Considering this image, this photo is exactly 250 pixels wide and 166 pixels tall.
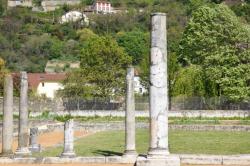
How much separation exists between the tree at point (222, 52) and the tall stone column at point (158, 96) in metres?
43.1

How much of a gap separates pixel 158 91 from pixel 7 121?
11.0 metres

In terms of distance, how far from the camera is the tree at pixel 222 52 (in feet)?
210

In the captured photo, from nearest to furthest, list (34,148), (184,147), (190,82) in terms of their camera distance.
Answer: (34,148)
(184,147)
(190,82)

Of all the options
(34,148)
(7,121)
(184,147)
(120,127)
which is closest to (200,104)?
(120,127)

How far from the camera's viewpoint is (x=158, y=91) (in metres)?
20.9

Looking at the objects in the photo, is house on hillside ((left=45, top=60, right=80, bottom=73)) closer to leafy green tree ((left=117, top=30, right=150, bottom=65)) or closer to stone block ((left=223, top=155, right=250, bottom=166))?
leafy green tree ((left=117, top=30, right=150, bottom=65))

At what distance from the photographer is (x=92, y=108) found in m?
68.7

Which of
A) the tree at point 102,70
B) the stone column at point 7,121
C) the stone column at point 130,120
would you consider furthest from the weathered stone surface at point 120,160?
the tree at point 102,70

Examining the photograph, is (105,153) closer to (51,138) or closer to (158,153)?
(158,153)

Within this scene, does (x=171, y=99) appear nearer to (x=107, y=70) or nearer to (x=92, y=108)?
(x=92, y=108)

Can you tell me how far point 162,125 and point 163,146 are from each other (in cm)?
72

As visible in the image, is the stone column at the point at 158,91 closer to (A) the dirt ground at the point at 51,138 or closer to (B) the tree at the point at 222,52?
(A) the dirt ground at the point at 51,138

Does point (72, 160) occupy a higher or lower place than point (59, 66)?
lower

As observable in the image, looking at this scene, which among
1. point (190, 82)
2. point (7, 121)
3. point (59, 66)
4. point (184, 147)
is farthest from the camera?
point (59, 66)
